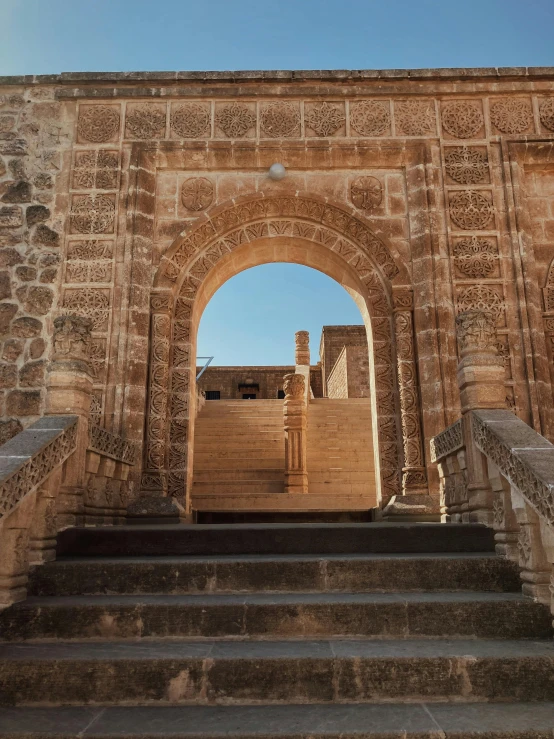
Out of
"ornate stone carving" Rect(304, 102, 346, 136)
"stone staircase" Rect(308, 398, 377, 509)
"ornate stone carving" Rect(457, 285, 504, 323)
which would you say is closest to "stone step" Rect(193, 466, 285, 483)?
"stone staircase" Rect(308, 398, 377, 509)

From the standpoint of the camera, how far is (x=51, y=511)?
14.3 ft

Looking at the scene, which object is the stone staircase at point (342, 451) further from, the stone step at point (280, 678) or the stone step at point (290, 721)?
the stone step at point (290, 721)

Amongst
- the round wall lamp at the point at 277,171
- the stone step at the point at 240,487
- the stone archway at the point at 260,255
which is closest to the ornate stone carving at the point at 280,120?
the round wall lamp at the point at 277,171

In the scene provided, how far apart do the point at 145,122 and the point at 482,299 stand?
16.9 feet

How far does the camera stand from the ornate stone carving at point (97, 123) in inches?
320

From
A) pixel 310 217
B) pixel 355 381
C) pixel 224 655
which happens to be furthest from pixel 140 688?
pixel 355 381

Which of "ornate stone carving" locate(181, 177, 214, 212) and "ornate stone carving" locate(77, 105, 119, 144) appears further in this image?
"ornate stone carving" locate(77, 105, 119, 144)

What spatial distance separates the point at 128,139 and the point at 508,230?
528cm

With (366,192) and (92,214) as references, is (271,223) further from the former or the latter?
(92,214)

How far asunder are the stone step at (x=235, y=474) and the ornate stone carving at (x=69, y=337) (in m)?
5.76

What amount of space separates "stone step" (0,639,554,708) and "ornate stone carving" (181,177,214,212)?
6187mm

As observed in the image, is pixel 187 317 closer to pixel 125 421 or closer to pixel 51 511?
pixel 125 421

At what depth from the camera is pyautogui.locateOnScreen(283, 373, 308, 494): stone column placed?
10.4m

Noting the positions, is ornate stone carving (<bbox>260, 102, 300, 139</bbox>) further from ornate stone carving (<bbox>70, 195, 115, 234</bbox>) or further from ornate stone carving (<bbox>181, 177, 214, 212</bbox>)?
ornate stone carving (<bbox>70, 195, 115, 234</bbox>)
